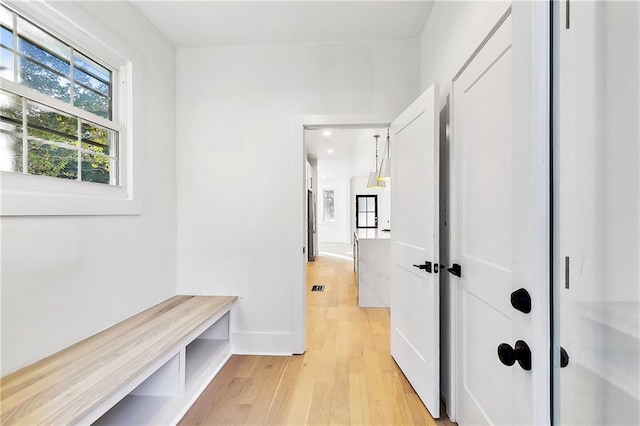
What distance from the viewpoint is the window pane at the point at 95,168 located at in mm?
1790

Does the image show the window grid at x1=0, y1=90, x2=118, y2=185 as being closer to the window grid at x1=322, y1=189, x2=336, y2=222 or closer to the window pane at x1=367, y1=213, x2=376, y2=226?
the window pane at x1=367, y1=213, x2=376, y2=226

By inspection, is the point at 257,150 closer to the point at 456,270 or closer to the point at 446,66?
the point at 446,66

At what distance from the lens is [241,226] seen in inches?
101

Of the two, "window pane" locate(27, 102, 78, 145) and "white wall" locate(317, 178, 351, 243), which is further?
"white wall" locate(317, 178, 351, 243)

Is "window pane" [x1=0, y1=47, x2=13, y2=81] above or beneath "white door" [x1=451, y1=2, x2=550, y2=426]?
above

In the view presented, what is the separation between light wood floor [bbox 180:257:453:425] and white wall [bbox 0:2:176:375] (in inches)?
33.5

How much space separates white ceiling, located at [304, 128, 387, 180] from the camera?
533 cm

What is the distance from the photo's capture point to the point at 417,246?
1.93 m

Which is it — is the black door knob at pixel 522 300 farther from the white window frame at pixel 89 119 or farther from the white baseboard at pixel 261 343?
the white baseboard at pixel 261 343

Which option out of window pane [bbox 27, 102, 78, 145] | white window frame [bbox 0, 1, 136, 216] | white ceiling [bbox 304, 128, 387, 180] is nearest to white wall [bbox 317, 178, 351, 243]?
white ceiling [bbox 304, 128, 387, 180]

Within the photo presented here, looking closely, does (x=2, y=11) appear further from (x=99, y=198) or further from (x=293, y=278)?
(x=293, y=278)

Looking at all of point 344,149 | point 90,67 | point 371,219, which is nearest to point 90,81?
point 90,67

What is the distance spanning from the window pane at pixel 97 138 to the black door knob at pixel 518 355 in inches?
90.0

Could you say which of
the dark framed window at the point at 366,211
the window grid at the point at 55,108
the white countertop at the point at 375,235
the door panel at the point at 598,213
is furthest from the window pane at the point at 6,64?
the dark framed window at the point at 366,211
